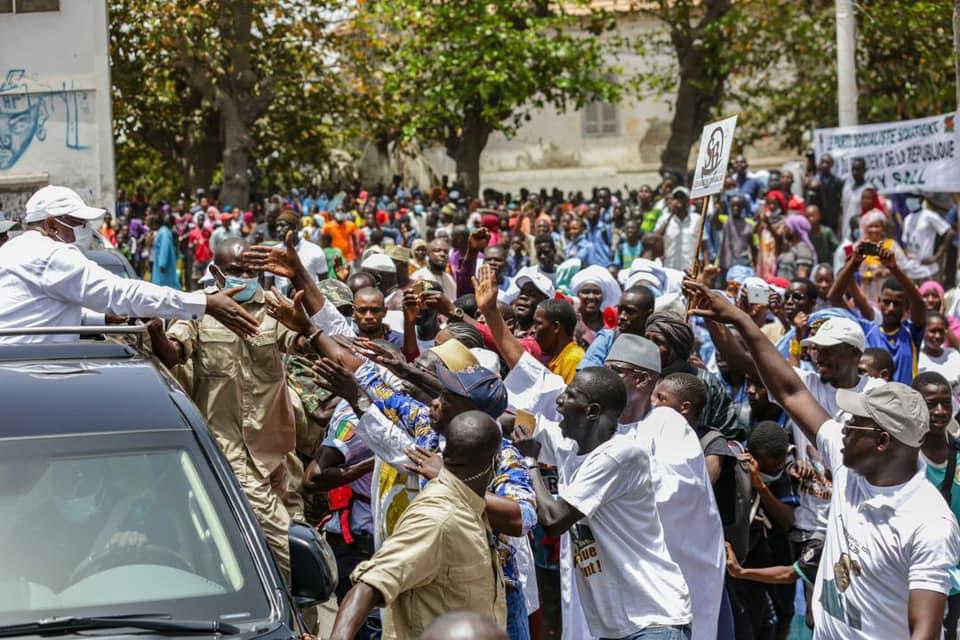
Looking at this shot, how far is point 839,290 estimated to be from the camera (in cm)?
932

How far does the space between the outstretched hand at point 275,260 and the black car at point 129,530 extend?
1441 mm

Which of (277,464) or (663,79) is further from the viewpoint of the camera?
(663,79)

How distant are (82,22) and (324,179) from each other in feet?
58.8

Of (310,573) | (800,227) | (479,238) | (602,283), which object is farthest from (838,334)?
(800,227)

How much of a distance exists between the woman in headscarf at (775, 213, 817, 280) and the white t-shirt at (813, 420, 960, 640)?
8.02 m

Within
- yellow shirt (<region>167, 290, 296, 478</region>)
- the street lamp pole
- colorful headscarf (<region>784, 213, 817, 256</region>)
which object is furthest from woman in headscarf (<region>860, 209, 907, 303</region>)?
the street lamp pole

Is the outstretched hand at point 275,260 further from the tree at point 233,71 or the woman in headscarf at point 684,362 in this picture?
the tree at point 233,71

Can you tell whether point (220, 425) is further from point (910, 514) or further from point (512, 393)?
point (910, 514)

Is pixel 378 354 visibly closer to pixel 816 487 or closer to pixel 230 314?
pixel 230 314

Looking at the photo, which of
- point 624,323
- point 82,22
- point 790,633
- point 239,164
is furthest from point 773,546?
point 239,164

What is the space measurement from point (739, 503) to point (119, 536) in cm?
298

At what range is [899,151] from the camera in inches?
652

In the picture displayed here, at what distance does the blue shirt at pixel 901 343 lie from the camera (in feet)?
27.8

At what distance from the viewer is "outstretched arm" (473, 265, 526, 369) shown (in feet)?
20.8
